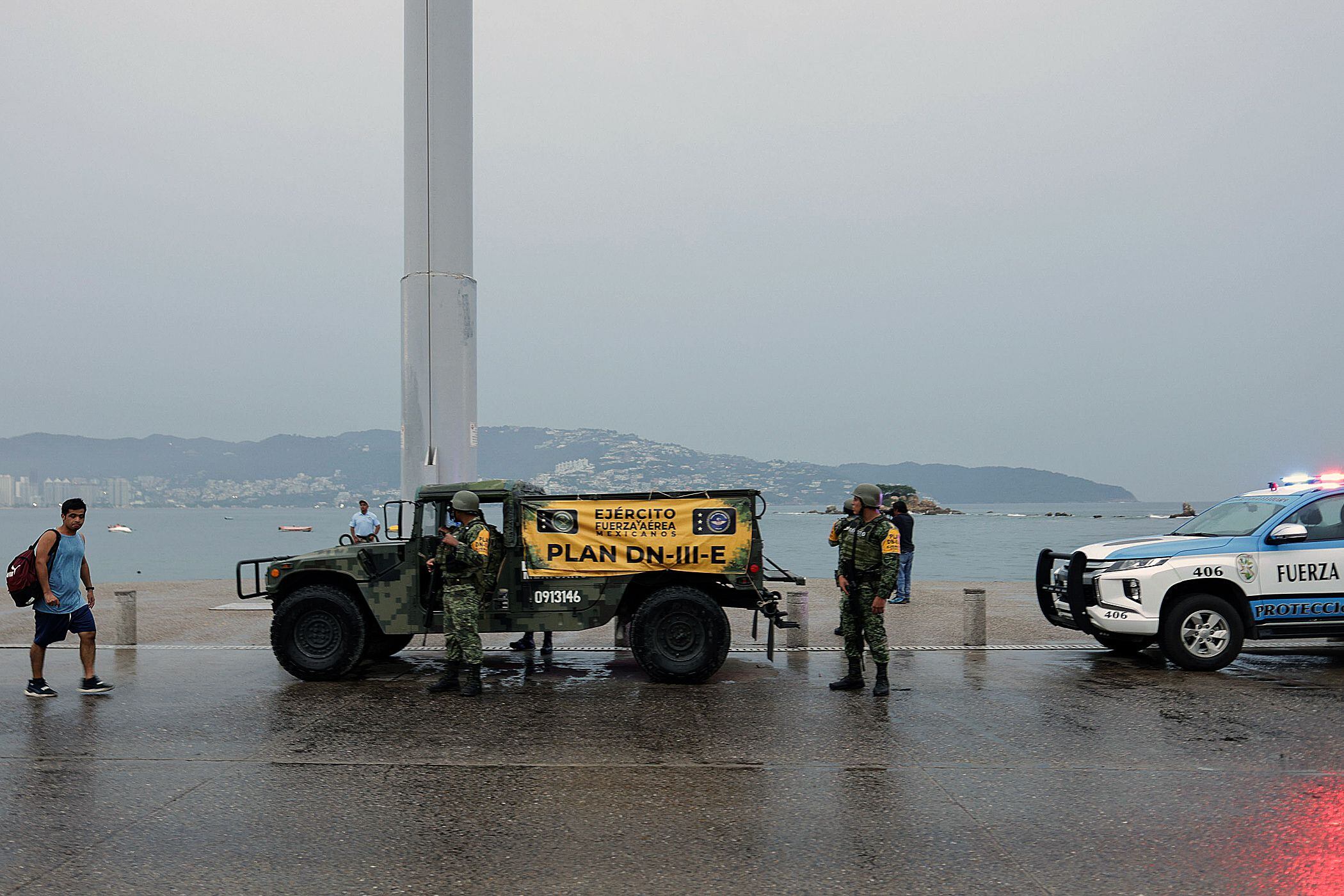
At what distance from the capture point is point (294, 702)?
7.95 meters

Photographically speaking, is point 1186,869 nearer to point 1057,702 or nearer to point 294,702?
point 1057,702

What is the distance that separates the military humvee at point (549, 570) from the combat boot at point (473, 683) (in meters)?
0.62

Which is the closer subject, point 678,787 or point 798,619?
point 678,787

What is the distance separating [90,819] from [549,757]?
262 cm

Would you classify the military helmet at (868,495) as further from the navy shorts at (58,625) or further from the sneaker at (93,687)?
the sneaker at (93,687)

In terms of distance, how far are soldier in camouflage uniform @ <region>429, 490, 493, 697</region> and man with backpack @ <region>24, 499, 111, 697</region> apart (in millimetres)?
3043

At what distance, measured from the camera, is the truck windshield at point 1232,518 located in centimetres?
973

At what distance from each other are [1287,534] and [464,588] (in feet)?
26.8

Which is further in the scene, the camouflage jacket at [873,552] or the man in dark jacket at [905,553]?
the man in dark jacket at [905,553]

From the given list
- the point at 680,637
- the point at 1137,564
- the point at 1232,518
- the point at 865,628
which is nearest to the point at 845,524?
the point at 865,628

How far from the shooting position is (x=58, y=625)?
8234 mm

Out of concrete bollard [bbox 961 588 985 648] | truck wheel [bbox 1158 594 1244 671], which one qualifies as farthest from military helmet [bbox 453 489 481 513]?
truck wheel [bbox 1158 594 1244 671]

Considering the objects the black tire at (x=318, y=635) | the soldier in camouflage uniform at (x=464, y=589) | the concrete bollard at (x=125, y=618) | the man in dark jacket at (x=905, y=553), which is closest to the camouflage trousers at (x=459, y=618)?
the soldier in camouflage uniform at (x=464, y=589)

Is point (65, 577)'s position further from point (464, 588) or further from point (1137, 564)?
point (1137, 564)
